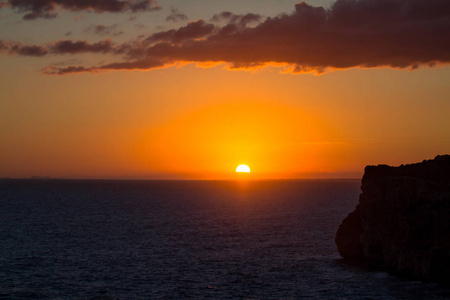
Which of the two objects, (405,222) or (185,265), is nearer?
(405,222)

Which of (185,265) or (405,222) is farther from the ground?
(405,222)

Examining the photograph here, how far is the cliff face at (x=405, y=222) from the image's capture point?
48062mm

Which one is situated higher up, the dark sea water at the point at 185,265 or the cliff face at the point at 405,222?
the cliff face at the point at 405,222

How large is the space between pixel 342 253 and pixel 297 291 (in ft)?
55.9

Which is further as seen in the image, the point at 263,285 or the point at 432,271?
the point at 263,285

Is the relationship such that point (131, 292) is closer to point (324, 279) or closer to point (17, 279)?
point (17, 279)

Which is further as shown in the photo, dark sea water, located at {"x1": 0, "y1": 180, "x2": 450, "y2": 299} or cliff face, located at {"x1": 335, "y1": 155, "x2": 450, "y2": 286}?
dark sea water, located at {"x1": 0, "y1": 180, "x2": 450, "y2": 299}

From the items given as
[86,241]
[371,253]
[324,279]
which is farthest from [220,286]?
[86,241]

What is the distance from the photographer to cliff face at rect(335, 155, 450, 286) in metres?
48.1

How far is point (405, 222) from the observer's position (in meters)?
52.0

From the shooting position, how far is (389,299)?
4512 cm

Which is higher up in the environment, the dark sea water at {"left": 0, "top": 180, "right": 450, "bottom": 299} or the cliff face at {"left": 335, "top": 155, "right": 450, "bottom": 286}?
the cliff face at {"left": 335, "top": 155, "right": 450, "bottom": 286}

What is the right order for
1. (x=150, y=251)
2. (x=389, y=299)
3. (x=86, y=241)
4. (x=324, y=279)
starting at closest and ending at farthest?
(x=389, y=299) → (x=324, y=279) → (x=150, y=251) → (x=86, y=241)

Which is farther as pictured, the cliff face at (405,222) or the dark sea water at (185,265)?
the dark sea water at (185,265)
